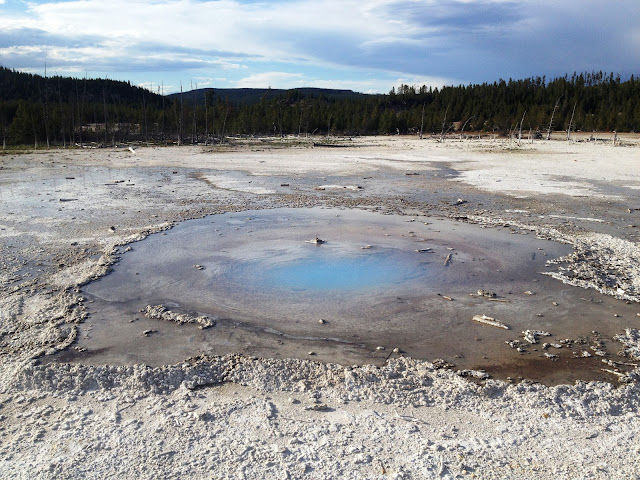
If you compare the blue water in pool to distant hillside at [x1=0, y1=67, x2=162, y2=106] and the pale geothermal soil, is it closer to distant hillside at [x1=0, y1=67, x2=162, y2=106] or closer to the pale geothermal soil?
the pale geothermal soil

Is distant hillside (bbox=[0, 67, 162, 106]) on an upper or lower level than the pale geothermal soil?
upper

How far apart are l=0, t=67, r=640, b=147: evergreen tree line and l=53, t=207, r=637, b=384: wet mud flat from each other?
134ft

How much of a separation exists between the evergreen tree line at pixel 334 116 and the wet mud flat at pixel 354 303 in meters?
40.9

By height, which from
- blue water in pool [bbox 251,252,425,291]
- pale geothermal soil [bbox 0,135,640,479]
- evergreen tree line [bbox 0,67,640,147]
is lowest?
pale geothermal soil [bbox 0,135,640,479]

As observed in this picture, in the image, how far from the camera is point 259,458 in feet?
11.5

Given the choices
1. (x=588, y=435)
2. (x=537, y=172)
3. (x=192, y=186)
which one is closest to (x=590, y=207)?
(x=537, y=172)

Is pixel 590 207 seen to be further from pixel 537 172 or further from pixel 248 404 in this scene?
pixel 248 404

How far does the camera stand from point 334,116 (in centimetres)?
7275

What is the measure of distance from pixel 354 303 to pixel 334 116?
69.0m

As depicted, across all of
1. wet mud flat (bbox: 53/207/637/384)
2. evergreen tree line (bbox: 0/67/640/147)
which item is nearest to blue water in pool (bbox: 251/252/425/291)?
wet mud flat (bbox: 53/207/637/384)

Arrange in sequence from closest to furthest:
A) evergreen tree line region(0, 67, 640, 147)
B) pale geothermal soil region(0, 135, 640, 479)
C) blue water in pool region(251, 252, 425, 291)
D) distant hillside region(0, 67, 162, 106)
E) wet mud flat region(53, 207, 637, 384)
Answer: pale geothermal soil region(0, 135, 640, 479), wet mud flat region(53, 207, 637, 384), blue water in pool region(251, 252, 425, 291), evergreen tree line region(0, 67, 640, 147), distant hillside region(0, 67, 162, 106)

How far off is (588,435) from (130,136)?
6100 cm

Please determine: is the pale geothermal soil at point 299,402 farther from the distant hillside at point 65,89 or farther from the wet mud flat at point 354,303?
the distant hillside at point 65,89

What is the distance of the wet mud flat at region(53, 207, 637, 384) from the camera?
16.9ft
